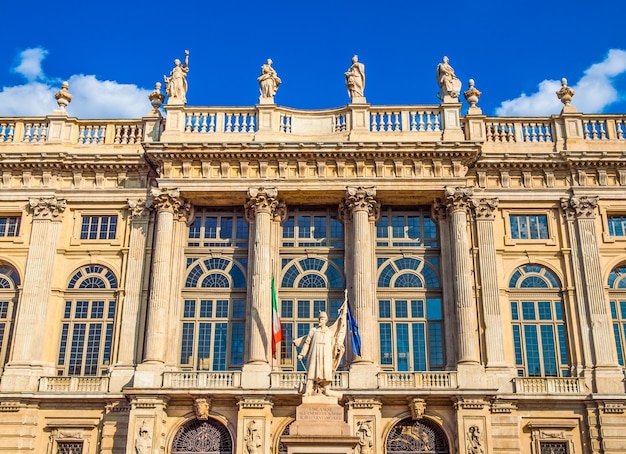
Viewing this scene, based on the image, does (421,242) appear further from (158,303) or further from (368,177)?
(158,303)

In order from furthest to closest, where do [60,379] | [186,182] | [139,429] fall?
[186,182], [60,379], [139,429]

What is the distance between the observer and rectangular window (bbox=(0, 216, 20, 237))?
29.0 meters

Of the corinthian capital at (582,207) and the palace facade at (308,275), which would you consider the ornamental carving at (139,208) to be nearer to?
the palace facade at (308,275)

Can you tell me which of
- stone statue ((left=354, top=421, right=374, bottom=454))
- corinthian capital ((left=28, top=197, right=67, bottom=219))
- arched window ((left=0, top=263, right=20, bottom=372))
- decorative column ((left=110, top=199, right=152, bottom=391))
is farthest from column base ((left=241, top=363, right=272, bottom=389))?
corinthian capital ((left=28, top=197, right=67, bottom=219))

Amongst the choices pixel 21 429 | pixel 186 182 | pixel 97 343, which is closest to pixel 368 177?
pixel 186 182

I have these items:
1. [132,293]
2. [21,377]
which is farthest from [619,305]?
[21,377]

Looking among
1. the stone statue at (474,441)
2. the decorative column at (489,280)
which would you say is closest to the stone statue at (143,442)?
the stone statue at (474,441)

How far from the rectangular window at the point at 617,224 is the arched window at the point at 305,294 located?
974cm

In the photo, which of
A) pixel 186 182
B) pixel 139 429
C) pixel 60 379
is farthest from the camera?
pixel 186 182

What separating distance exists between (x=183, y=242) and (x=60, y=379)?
6.18 m

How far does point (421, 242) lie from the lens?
2845cm

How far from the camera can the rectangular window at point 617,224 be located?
93.7 ft

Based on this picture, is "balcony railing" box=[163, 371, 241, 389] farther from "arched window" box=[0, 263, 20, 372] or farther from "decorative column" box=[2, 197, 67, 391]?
"arched window" box=[0, 263, 20, 372]

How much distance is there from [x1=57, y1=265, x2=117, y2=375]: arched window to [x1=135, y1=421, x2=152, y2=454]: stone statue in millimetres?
3290
